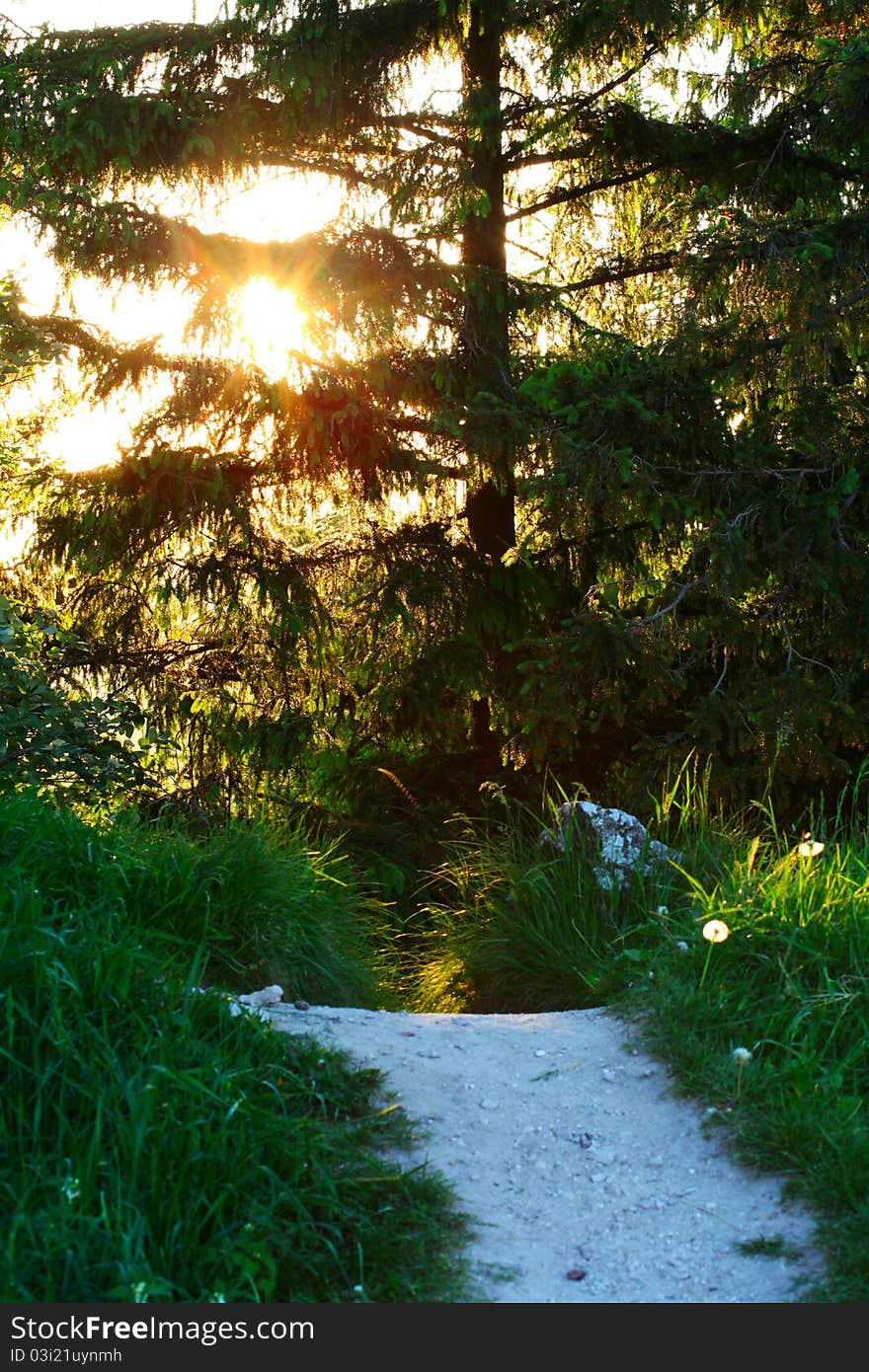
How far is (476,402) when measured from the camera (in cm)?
693

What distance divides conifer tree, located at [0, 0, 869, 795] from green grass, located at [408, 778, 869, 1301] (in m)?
1.47

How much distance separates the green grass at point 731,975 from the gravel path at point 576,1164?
0.11 meters

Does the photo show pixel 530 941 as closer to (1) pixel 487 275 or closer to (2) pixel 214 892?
(2) pixel 214 892

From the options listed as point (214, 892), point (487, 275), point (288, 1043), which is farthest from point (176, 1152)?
point (487, 275)

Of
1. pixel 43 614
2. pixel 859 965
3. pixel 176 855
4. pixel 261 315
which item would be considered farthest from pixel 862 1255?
pixel 261 315

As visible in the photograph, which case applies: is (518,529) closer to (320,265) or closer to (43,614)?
(320,265)

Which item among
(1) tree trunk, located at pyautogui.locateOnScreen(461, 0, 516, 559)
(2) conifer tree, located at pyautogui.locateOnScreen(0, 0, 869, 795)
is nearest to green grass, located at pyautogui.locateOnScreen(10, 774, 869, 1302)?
(2) conifer tree, located at pyautogui.locateOnScreen(0, 0, 869, 795)

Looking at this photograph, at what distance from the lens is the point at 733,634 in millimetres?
6762

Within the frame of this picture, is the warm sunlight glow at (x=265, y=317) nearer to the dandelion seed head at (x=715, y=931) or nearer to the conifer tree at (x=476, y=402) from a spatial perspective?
the conifer tree at (x=476, y=402)

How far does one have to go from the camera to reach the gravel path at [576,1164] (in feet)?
9.77

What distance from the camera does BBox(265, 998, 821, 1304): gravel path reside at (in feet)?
9.77

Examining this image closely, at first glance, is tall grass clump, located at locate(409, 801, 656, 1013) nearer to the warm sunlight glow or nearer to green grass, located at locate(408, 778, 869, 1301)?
green grass, located at locate(408, 778, 869, 1301)

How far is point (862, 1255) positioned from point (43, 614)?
213 inches

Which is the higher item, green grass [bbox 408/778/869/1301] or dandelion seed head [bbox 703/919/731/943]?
dandelion seed head [bbox 703/919/731/943]
